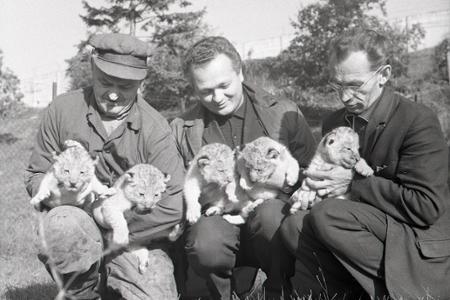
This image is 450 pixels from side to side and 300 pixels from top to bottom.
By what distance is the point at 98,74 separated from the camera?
5.35 m

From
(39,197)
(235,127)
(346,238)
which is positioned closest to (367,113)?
(346,238)

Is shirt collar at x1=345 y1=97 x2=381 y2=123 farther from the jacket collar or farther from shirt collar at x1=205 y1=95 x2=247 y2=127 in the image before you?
shirt collar at x1=205 y1=95 x2=247 y2=127

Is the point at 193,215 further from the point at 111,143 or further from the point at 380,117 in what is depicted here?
the point at 380,117

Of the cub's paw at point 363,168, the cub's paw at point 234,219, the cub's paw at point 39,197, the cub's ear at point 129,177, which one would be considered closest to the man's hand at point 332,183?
the cub's paw at point 363,168

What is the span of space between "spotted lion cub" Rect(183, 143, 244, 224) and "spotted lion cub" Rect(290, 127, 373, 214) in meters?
0.89

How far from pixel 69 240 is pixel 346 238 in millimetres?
2366

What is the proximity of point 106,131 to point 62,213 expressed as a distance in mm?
1021

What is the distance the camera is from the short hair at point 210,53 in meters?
5.54

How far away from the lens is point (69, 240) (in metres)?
4.75

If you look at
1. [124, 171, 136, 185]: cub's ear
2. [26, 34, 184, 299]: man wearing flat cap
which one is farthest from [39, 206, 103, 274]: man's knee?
[124, 171, 136, 185]: cub's ear

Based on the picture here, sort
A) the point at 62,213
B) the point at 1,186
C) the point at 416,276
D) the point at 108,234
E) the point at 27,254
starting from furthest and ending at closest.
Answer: the point at 1,186, the point at 27,254, the point at 108,234, the point at 62,213, the point at 416,276

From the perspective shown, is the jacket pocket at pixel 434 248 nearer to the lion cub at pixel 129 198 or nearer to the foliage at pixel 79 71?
the lion cub at pixel 129 198

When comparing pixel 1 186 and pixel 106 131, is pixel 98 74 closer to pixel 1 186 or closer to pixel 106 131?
pixel 106 131

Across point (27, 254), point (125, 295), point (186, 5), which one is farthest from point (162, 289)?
point (186, 5)
